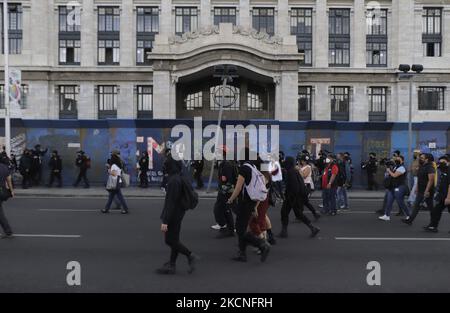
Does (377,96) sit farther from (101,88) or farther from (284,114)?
(101,88)

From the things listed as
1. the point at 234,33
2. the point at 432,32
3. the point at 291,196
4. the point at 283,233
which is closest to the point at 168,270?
the point at 283,233

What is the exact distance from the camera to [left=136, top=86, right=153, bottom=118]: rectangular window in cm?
3847

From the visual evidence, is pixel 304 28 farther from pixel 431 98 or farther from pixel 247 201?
pixel 247 201

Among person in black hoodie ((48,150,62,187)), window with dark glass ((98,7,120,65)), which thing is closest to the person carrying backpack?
person in black hoodie ((48,150,62,187))

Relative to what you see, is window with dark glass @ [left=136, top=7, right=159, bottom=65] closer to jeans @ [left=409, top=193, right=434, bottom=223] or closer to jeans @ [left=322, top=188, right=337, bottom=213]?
jeans @ [left=322, top=188, right=337, bottom=213]

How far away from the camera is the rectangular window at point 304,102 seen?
38375 millimetres

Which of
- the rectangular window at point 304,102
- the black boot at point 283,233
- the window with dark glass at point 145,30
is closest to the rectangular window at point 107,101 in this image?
the window with dark glass at point 145,30

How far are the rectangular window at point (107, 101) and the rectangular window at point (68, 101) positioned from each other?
1.87 m

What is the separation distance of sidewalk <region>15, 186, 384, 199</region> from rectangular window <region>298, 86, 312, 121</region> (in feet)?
59.0

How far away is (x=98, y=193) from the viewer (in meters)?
19.1

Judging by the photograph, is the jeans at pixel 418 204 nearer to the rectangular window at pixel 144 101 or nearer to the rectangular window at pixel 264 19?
the rectangular window at pixel 264 19
